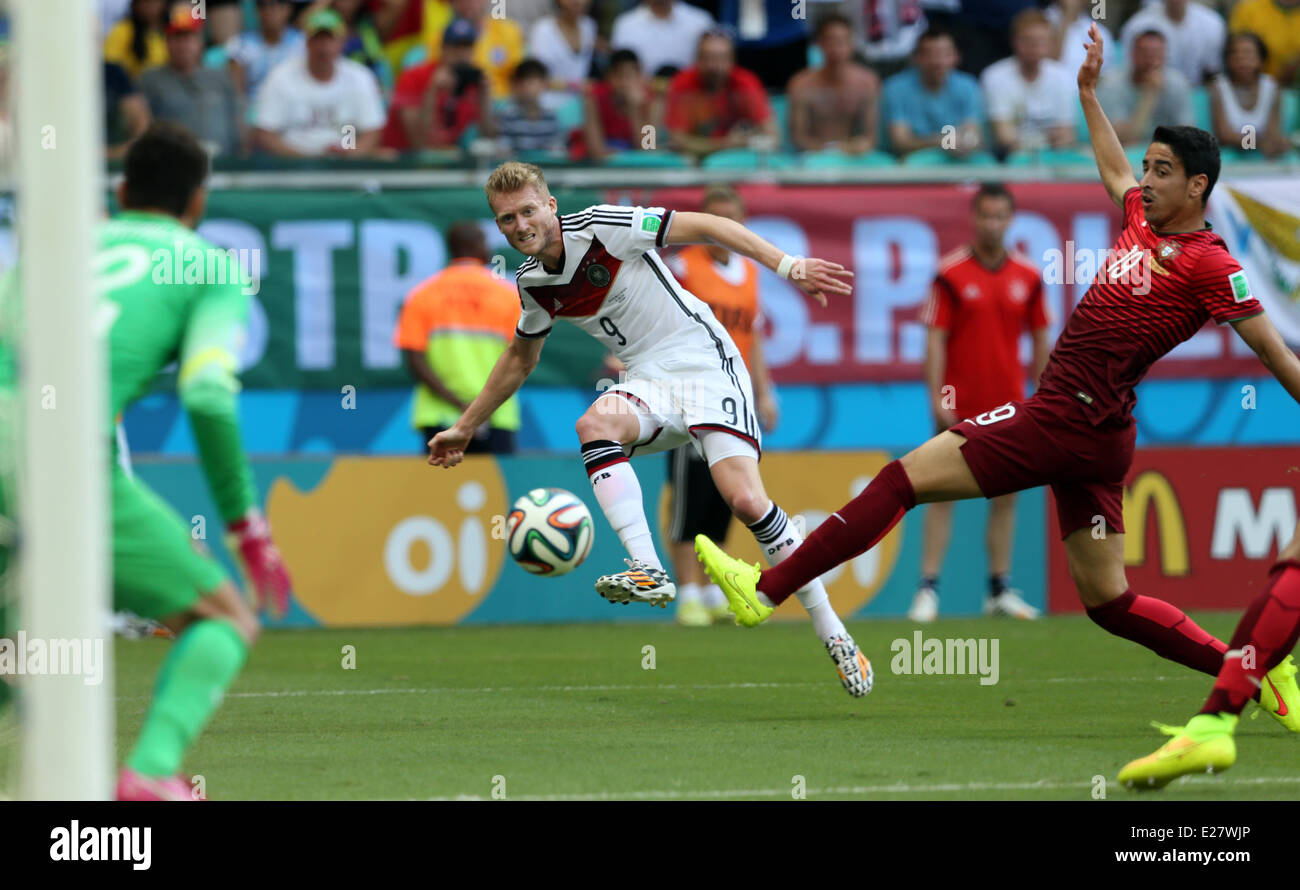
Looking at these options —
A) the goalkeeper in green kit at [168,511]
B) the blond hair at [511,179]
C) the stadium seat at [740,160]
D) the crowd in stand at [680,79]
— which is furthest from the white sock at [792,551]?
the stadium seat at [740,160]

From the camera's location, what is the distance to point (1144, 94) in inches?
572

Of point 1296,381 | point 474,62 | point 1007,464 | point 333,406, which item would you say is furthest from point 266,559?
point 474,62

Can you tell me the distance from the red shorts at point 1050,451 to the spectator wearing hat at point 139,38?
10153 mm

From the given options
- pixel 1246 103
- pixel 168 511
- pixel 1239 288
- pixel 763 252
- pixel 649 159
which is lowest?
pixel 168 511

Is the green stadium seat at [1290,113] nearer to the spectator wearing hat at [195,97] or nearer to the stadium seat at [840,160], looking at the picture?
the stadium seat at [840,160]

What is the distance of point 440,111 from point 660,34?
2.56 meters

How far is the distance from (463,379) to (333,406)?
1600 millimetres

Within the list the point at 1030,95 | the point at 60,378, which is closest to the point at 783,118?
the point at 1030,95

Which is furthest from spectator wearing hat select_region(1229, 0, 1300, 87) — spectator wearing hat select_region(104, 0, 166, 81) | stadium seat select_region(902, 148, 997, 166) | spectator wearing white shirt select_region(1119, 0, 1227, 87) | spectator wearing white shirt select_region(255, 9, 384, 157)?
spectator wearing hat select_region(104, 0, 166, 81)

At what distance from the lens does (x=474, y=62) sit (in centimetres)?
1498

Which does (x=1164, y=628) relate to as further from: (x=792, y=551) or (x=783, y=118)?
(x=783, y=118)

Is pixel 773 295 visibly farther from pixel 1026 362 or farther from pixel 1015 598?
pixel 1015 598

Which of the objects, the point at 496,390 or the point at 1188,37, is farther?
the point at 1188,37

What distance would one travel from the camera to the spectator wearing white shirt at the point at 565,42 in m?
15.5
